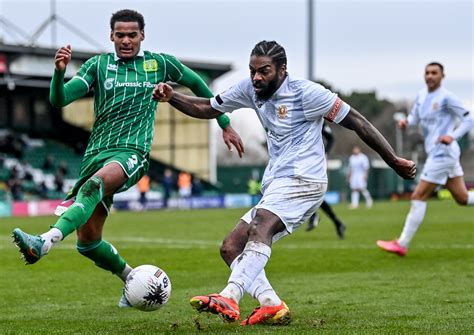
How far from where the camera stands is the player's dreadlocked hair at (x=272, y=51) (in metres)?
6.38

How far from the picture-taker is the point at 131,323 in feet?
22.4

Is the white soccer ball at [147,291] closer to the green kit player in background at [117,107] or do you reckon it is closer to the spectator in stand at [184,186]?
the green kit player in background at [117,107]

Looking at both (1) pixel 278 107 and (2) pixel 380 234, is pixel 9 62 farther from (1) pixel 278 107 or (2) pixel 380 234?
(1) pixel 278 107

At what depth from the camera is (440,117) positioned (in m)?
12.2

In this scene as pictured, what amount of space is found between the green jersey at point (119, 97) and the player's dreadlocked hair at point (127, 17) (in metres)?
0.28

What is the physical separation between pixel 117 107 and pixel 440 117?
615 centimetres

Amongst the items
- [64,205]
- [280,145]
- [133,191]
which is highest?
[280,145]

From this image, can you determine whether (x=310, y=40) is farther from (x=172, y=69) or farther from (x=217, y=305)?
(x=217, y=305)

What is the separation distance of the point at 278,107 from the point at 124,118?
145 cm

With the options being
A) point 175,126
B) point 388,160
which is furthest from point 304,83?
point 175,126

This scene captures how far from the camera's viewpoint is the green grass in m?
6.52

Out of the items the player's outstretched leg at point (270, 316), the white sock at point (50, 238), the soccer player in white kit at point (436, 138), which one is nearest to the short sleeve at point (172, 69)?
the white sock at point (50, 238)

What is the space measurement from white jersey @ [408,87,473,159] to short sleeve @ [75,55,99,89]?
6054mm

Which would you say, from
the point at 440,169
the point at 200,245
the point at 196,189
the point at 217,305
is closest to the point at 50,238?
the point at 217,305
